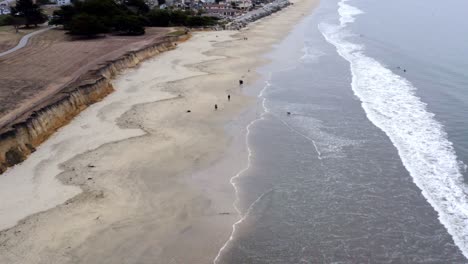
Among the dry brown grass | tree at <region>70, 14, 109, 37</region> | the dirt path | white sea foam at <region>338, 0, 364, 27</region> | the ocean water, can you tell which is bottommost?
the ocean water

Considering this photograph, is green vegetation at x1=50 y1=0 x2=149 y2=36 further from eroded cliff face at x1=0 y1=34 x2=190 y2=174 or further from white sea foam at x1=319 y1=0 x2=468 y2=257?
white sea foam at x1=319 y1=0 x2=468 y2=257

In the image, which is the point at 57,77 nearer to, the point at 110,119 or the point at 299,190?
the point at 110,119

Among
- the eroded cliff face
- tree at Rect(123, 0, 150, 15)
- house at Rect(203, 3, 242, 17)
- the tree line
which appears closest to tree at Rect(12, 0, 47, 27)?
the tree line

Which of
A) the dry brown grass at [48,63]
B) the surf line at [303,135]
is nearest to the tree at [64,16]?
the dry brown grass at [48,63]

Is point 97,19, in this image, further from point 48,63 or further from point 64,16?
point 48,63

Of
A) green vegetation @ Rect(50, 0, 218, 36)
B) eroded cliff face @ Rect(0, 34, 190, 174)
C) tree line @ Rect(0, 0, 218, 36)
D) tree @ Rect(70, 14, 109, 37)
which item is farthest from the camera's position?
tree line @ Rect(0, 0, 218, 36)

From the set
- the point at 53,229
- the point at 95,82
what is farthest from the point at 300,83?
the point at 53,229

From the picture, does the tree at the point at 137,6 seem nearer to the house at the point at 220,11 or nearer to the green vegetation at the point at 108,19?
the green vegetation at the point at 108,19
